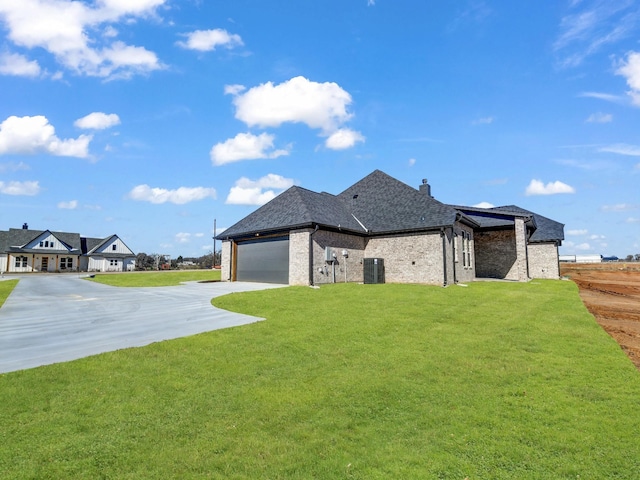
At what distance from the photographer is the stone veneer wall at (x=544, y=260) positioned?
27922mm

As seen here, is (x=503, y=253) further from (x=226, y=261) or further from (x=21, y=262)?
(x=21, y=262)

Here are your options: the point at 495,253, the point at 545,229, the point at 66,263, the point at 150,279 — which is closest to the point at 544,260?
the point at 545,229

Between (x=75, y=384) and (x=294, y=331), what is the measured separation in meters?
4.26

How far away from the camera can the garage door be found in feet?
64.0

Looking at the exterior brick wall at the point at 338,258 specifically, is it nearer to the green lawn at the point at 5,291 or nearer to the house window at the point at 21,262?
the green lawn at the point at 5,291

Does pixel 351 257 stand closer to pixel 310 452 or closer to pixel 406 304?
pixel 406 304

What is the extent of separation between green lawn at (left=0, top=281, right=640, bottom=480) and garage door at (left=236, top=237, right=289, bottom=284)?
12157 millimetres

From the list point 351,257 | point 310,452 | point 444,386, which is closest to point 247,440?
point 310,452

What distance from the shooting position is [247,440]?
3240mm

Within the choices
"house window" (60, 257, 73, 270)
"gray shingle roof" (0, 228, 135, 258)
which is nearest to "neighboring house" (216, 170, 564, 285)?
"gray shingle roof" (0, 228, 135, 258)

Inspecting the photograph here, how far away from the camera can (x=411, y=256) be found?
65.9 ft

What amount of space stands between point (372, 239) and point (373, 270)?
2.82 m

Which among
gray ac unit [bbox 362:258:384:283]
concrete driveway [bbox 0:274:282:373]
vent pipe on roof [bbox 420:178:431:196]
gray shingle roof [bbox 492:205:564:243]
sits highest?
vent pipe on roof [bbox 420:178:431:196]

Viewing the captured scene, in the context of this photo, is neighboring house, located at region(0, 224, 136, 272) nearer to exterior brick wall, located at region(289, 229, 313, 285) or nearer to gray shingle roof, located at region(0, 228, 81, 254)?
gray shingle roof, located at region(0, 228, 81, 254)
